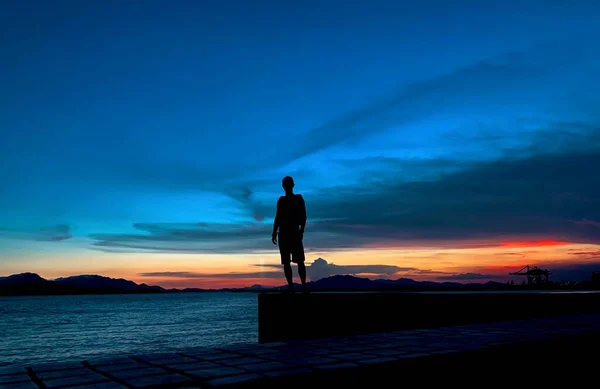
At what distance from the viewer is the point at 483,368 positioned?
4.21m

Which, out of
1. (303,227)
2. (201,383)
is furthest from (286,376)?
(303,227)

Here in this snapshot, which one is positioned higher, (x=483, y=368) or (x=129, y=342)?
(x=483, y=368)

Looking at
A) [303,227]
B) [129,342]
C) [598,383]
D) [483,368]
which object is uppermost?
[303,227]

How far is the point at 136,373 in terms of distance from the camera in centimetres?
376

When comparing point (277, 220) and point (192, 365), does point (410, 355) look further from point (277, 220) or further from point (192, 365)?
point (277, 220)

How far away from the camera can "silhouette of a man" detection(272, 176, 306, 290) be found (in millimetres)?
10727

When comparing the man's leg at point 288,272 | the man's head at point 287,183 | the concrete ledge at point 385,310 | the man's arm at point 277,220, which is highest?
the man's head at point 287,183

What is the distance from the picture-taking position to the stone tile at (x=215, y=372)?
3.53 meters

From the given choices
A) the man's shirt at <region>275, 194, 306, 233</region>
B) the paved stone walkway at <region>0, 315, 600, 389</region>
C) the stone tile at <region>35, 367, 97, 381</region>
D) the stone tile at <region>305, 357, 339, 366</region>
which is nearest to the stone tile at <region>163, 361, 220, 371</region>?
the paved stone walkway at <region>0, 315, 600, 389</region>

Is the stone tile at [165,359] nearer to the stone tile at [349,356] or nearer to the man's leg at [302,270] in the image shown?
the stone tile at [349,356]

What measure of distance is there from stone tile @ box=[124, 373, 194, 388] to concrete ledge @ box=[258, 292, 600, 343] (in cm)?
691

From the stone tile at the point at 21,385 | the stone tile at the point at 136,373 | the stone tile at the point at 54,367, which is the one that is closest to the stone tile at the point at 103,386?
the stone tile at the point at 136,373

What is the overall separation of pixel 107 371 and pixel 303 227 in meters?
7.16

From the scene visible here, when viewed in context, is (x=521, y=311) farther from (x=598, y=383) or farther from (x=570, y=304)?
(x=598, y=383)
